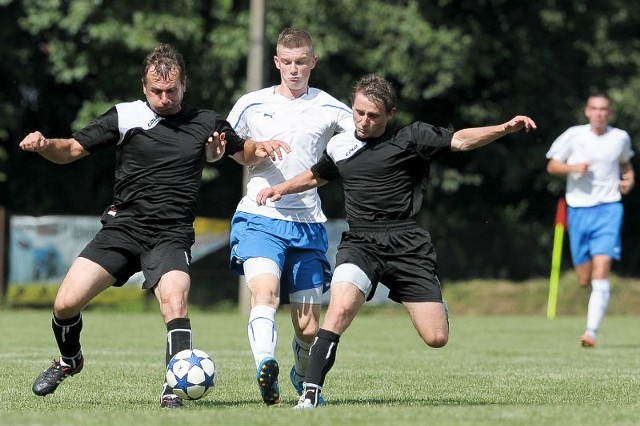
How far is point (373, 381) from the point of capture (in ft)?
31.1

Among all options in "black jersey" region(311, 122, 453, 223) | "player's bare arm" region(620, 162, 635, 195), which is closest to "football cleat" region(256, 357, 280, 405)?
"black jersey" region(311, 122, 453, 223)

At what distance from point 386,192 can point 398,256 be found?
0.39 metres

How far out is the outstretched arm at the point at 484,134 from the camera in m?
7.48

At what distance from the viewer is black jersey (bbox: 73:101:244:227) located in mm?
7836

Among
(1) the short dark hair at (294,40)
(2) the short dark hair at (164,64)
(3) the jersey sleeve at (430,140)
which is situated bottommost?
(3) the jersey sleeve at (430,140)

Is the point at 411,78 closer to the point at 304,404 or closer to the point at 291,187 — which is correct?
the point at 291,187

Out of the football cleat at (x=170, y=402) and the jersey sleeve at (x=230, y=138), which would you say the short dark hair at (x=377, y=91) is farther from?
the football cleat at (x=170, y=402)

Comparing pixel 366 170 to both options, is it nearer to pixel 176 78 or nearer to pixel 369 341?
pixel 176 78

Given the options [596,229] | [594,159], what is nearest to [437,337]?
[596,229]

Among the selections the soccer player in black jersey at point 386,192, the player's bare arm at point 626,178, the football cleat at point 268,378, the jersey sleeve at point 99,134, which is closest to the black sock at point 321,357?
the football cleat at point 268,378

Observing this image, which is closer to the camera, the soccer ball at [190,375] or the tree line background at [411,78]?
the soccer ball at [190,375]

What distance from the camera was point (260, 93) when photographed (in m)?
8.48

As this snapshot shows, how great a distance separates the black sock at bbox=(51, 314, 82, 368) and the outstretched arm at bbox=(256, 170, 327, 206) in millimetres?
1326

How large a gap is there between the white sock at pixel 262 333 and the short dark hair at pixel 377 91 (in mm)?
1357
